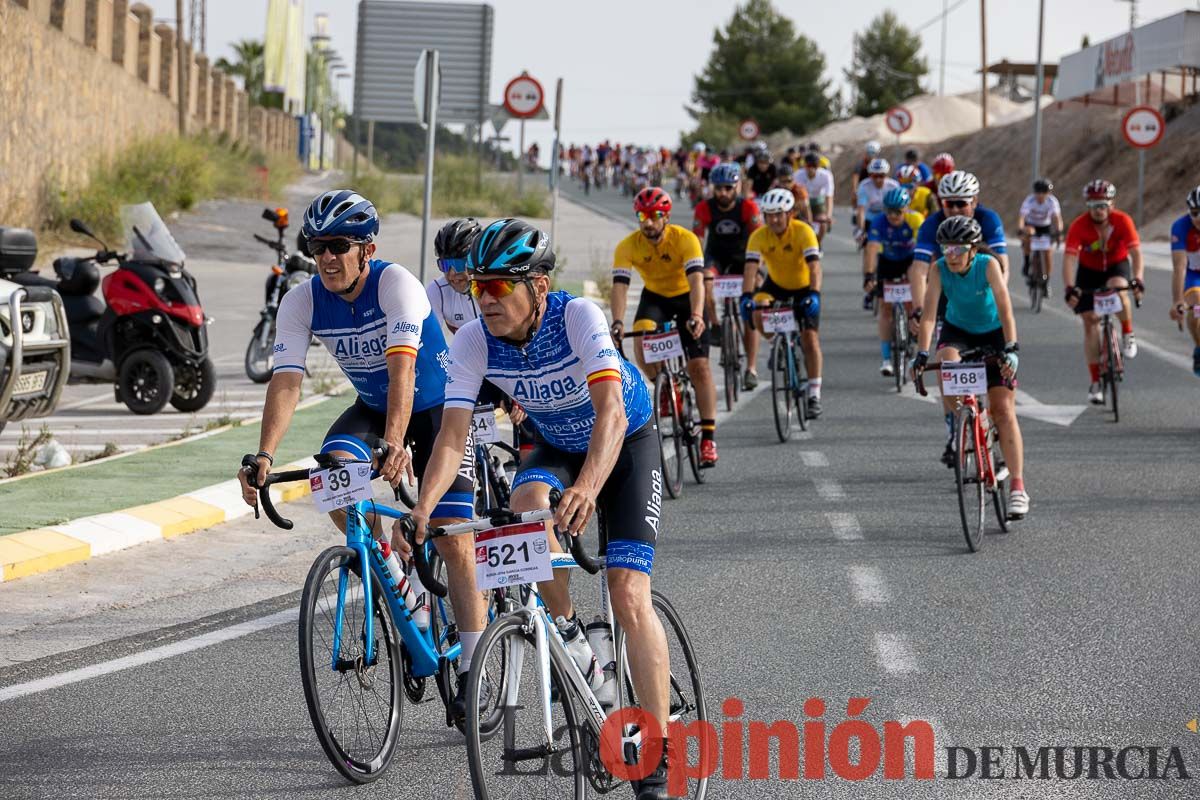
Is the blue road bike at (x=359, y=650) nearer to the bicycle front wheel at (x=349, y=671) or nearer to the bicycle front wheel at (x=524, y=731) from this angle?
the bicycle front wheel at (x=349, y=671)

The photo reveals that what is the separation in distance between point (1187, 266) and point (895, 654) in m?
8.20

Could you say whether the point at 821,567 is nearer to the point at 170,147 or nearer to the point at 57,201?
the point at 57,201

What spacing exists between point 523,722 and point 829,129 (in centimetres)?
10188

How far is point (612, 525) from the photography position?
5.44 meters

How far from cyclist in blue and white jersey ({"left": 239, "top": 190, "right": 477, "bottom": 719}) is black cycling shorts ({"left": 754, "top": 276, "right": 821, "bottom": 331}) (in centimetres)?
840

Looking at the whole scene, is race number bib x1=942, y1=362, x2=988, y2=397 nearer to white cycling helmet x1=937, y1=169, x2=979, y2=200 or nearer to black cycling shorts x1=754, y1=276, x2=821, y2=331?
white cycling helmet x1=937, y1=169, x2=979, y2=200

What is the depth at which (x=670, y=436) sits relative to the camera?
12.0m

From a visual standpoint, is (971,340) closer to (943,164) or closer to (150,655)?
(150,655)

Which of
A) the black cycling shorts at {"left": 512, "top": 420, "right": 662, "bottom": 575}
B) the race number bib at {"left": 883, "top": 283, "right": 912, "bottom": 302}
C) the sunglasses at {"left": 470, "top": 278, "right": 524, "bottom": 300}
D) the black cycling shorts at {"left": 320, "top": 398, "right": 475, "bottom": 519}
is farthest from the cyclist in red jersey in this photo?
the sunglasses at {"left": 470, "top": 278, "right": 524, "bottom": 300}

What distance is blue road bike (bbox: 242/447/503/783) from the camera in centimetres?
560

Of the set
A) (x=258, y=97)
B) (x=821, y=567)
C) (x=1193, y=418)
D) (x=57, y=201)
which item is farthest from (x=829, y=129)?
(x=821, y=567)

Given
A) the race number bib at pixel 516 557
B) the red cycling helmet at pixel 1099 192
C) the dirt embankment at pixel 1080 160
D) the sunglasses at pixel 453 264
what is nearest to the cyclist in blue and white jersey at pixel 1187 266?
the red cycling helmet at pixel 1099 192

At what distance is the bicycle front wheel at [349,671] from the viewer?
219 inches

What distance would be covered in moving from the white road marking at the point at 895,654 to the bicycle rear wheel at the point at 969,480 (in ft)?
6.88
